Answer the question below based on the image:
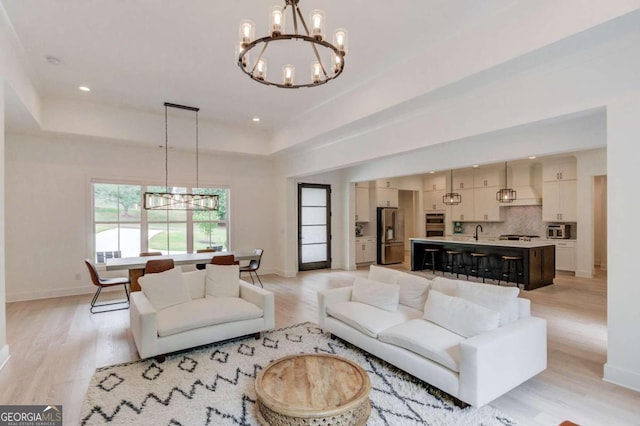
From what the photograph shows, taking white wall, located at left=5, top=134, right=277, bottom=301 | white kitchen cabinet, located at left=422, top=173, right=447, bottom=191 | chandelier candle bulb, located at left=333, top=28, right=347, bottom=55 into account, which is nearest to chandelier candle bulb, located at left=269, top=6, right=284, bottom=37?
chandelier candle bulb, located at left=333, top=28, right=347, bottom=55

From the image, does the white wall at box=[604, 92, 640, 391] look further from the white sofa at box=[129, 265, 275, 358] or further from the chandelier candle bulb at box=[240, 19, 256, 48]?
the white sofa at box=[129, 265, 275, 358]

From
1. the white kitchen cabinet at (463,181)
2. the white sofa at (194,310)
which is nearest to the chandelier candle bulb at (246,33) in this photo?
the white sofa at (194,310)

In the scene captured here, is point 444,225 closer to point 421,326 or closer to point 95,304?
point 421,326

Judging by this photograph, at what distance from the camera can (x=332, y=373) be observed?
2.44 m

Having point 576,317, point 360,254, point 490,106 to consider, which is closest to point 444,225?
point 360,254

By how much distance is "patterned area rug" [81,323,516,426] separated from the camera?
92.4 inches

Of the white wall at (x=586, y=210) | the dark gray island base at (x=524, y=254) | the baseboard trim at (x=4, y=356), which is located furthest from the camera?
the white wall at (x=586, y=210)

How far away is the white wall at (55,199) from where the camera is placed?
5699mm

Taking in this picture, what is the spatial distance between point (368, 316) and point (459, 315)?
89cm

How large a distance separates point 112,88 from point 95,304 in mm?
3486

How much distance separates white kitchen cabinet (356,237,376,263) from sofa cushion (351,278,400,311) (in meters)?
5.72

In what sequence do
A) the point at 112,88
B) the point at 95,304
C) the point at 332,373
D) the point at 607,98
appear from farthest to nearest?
the point at 95,304, the point at 112,88, the point at 607,98, the point at 332,373

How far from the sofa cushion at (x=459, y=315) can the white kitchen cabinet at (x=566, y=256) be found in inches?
268

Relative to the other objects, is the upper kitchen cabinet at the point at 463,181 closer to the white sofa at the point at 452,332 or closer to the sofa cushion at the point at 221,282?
the white sofa at the point at 452,332
